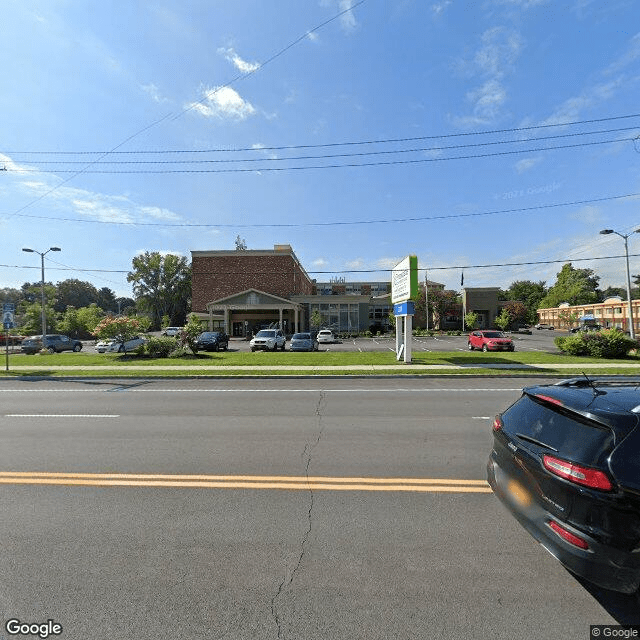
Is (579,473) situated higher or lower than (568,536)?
higher

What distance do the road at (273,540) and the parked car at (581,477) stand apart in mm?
438

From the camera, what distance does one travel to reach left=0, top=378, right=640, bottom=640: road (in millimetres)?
2240

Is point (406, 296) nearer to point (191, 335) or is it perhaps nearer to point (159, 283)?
point (191, 335)

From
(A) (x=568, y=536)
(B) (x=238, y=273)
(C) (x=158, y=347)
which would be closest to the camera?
(A) (x=568, y=536)

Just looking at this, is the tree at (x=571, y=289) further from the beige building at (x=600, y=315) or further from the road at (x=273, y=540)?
the road at (x=273, y=540)

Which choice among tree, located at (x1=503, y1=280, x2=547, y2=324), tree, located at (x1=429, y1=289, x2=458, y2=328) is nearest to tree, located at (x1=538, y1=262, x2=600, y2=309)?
tree, located at (x1=503, y1=280, x2=547, y2=324)

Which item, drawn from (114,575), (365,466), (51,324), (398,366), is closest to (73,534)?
(114,575)

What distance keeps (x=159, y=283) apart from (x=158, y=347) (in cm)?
5952

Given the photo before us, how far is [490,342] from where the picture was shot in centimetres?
2325

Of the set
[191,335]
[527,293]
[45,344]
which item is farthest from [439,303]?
[527,293]

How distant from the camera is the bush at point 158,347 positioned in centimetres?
2059

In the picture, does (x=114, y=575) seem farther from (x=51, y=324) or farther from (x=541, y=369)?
(x=51, y=324)

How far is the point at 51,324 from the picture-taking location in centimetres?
4353

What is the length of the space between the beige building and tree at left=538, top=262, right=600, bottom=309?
905 cm
